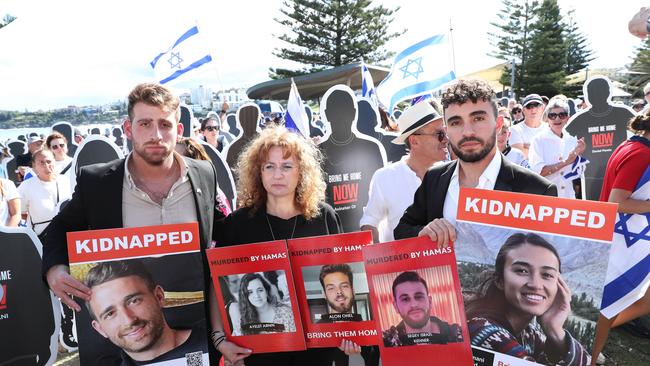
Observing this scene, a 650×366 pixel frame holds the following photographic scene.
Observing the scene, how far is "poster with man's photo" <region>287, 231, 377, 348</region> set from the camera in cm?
221

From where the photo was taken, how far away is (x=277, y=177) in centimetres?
265

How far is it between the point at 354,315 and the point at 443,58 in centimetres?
438

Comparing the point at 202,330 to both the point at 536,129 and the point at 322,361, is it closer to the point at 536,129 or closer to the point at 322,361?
the point at 322,361

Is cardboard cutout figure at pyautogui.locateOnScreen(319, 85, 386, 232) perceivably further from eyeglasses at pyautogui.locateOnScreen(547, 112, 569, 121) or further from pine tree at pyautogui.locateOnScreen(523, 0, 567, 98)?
pine tree at pyautogui.locateOnScreen(523, 0, 567, 98)

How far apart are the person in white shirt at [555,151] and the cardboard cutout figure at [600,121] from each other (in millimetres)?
1271

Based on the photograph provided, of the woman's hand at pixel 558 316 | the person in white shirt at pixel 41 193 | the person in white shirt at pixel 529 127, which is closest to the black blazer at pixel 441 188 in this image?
the woman's hand at pixel 558 316

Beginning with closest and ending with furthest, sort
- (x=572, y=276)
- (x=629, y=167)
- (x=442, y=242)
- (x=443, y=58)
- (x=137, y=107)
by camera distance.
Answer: (x=572, y=276) < (x=442, y=242) < (x=137, y=107) < (x=629, y=167) < (x=443, y=58)

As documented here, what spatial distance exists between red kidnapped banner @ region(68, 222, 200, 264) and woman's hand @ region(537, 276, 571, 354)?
4.75 feet

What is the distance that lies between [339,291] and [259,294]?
0.35 m

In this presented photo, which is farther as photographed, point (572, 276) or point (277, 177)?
point (277, 177)

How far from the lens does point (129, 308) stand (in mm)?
2186

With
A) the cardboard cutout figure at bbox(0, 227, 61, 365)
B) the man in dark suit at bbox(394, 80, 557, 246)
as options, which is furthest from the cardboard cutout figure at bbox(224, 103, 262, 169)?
the man in dark suit at bbox(394, 80, 557, 246)

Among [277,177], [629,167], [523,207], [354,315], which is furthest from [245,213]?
[629,167]

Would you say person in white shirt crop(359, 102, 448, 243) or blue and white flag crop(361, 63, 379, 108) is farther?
blue and white flag crop(361, 63, 379, 108)
